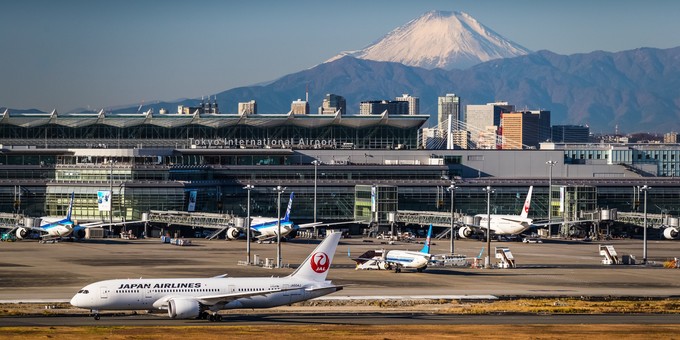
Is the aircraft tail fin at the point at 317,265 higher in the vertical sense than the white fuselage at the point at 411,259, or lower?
higher

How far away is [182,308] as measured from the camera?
317ft

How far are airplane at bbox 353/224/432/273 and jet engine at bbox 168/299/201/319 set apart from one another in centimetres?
5491

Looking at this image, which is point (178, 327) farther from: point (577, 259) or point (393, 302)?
point (577, 259)

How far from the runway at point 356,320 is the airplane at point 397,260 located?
140 ft

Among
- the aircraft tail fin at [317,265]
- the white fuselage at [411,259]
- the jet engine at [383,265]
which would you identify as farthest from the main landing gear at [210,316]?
the jet engine at [383,265]

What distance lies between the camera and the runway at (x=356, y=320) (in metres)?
97.2

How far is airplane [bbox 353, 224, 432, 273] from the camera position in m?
149

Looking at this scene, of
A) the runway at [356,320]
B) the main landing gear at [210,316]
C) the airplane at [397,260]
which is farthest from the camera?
the airplane at [397,260]

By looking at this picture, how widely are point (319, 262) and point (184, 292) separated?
439 inches

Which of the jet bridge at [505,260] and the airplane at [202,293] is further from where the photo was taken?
the jet bridge at [505,260]

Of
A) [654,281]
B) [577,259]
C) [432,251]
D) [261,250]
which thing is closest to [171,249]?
[261,250]

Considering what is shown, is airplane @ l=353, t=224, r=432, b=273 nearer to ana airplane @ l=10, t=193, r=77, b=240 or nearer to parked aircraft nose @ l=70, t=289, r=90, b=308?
parked aircraft nose @ l=70, t=289, r=90, b=308

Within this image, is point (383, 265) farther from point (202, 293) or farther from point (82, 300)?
point (82, 300)

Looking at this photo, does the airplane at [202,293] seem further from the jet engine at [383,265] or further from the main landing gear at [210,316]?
the jet engine at [383,265]
